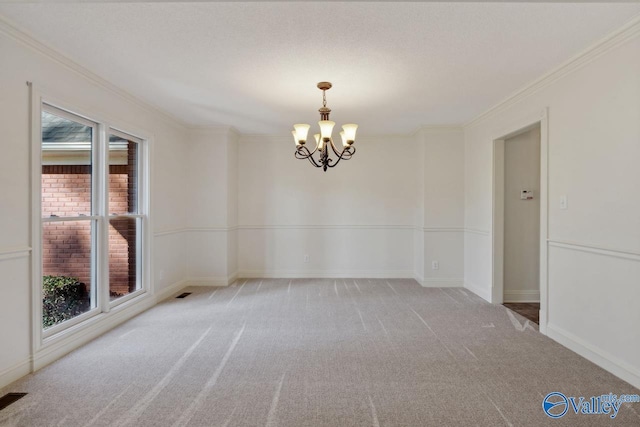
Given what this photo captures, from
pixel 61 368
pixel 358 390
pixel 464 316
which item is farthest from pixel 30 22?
pixel 464 316

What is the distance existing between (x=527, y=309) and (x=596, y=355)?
1536 mm

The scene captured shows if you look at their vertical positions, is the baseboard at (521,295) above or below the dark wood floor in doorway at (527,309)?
above

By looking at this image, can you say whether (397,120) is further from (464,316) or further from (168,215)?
(168,215)

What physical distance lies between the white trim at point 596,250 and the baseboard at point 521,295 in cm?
152

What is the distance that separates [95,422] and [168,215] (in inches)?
124

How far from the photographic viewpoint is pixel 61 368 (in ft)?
8.57

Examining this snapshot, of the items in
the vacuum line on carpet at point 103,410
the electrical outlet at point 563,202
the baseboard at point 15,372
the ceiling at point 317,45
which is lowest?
the vacuum line on carpet at point 103,410

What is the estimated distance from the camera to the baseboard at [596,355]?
2371 mm

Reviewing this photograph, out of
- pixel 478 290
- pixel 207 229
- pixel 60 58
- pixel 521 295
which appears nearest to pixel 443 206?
pixel 478 290

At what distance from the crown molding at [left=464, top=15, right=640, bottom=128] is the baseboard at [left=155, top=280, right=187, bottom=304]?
15.8 feet

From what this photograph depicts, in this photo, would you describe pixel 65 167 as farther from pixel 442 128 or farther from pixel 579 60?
pixel 442 128

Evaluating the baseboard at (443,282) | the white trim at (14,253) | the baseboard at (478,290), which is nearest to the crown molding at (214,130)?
the white trim at (14,253)

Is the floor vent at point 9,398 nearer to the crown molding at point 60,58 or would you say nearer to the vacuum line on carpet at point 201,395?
the vacuum line on carpet at point 201,395

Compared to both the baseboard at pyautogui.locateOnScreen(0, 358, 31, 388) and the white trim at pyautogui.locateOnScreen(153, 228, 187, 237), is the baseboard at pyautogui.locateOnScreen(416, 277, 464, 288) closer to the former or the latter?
the white trim at pyautogui.locateOnScreen(153, 228, 187, 237)
